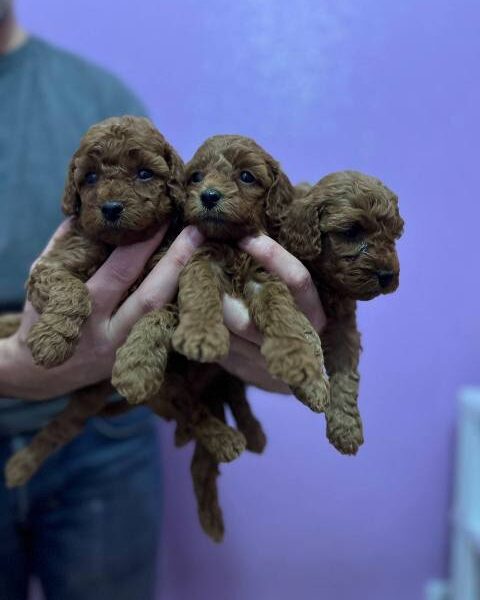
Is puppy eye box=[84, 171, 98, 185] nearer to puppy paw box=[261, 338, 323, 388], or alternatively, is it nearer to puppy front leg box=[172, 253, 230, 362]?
puppy front leg box=[172, 253, 230, 362]

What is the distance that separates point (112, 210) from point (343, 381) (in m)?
0.43

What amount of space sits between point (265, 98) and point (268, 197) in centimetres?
84

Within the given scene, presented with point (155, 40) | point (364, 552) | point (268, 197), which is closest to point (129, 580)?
point (364, 552)

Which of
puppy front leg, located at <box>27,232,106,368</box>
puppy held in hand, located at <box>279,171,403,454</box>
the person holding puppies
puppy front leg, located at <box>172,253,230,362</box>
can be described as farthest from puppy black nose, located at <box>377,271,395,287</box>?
the person holding puppies

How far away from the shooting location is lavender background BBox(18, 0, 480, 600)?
1.70 m

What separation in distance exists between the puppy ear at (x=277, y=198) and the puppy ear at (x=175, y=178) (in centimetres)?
13

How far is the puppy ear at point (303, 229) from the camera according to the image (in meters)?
0.94

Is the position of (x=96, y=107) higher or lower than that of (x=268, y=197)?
higher

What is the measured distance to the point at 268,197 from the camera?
0.99 metres

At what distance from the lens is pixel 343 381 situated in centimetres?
98

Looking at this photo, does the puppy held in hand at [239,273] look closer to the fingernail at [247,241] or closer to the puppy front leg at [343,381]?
the fingernail at [247,241]

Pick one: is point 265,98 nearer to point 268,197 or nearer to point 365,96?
point 365,96

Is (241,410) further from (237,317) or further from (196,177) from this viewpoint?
(196,177)

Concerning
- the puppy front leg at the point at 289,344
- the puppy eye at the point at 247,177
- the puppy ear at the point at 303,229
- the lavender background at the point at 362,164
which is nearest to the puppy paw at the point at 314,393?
the puppy front leg at the point at 289,344
